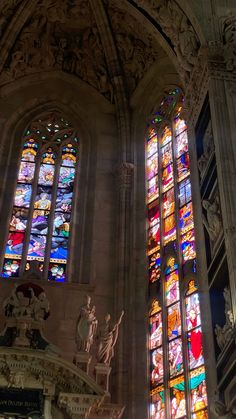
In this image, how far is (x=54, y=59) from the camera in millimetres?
18094

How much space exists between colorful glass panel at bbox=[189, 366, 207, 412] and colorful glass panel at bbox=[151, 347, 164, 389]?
870 mm

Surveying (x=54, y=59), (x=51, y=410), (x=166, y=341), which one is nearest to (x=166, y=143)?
(x=54, y=59)

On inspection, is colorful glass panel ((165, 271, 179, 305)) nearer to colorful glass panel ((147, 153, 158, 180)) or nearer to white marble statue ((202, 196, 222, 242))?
white marble statue ((202, 196, 222, 242))

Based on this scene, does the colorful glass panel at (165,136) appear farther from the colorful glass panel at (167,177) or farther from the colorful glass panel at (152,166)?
the colorful glass panel at (167,177)

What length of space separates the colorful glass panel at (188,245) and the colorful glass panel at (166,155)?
101 inches

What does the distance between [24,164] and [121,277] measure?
171 inches

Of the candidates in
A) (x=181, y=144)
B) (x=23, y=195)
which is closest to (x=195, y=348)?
(x=181, y=144)

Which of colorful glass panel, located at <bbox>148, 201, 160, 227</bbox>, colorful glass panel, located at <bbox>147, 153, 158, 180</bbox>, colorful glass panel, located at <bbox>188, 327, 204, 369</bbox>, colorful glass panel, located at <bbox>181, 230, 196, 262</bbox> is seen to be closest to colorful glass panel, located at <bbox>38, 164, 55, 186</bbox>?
colorful glass panel, located at <bbox>147, 153, 158, 180</bbox>

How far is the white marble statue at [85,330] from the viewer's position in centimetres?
1153

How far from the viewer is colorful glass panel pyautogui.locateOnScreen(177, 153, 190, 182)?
14852 mm

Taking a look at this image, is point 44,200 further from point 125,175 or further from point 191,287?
point 191,287

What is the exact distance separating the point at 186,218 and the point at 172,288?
1.61 meters

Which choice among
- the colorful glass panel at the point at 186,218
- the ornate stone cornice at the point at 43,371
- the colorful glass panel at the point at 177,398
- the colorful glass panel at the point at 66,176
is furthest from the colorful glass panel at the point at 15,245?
the colorful glass panel at the point at 177,398

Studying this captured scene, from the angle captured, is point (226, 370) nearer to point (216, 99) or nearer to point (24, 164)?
point (216, 99)
